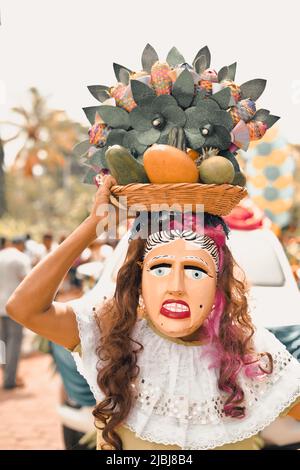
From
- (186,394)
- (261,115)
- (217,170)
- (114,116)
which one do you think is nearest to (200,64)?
(261,115)

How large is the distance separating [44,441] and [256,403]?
11.7ft

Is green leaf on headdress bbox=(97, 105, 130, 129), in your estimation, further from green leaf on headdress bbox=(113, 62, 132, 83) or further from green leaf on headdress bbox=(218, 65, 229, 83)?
green leaf on headdress bbox=(218, 65, 229, 83)

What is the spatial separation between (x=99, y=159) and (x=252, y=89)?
2.11 ft

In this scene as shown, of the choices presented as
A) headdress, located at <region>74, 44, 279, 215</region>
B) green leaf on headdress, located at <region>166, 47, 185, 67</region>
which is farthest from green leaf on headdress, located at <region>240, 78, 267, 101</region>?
green leaf on headdress, located at <region>166, 47, 185, 67</region>

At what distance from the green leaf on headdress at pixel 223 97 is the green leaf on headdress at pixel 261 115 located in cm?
18

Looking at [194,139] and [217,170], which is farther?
[194,139]

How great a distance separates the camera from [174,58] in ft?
8.04

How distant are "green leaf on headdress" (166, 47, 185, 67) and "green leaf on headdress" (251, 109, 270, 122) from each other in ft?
1.17

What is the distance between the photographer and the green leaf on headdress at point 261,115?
2.43 metres

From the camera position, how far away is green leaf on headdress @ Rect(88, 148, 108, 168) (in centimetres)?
236

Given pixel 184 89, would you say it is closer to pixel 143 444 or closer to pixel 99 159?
pixel 99 159
